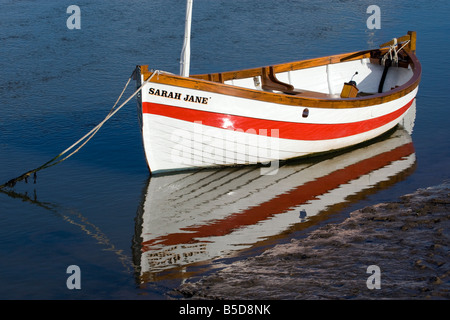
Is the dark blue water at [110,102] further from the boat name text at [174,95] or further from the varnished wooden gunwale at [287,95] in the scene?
the boat name text at [174,95]

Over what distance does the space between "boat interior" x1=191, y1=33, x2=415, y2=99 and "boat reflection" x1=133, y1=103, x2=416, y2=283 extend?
90.2 inches

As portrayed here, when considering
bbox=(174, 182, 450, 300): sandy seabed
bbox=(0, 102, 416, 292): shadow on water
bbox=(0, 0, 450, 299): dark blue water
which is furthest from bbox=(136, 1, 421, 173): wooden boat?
bbox=(174, 182, 450, 300): sandy seabed

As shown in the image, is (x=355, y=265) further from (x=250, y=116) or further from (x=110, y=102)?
(x=110, y=102)

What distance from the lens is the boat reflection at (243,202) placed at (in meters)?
12.6

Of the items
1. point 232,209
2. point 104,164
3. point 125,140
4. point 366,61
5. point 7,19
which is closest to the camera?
point 232,209

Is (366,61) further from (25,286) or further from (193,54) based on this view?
(25,286)

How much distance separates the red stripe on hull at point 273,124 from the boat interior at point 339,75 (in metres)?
1.68

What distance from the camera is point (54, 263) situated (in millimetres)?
12117

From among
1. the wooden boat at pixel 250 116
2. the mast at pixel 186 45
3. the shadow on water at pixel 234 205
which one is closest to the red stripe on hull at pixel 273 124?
the wooden boat at pixel 250 116

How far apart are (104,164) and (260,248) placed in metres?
5.76

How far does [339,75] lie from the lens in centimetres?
2009
